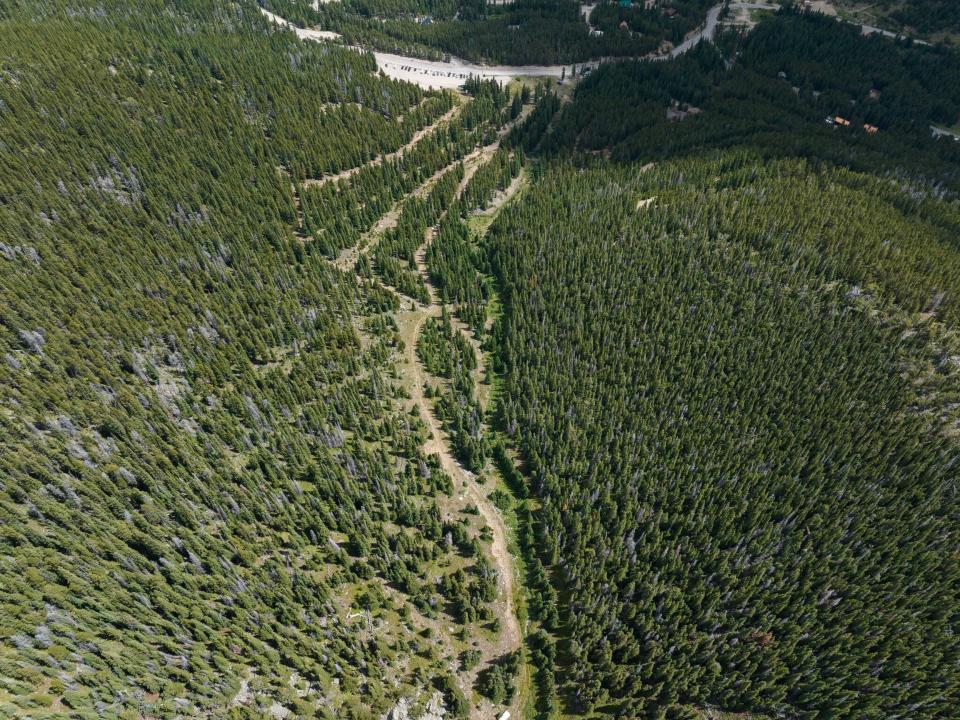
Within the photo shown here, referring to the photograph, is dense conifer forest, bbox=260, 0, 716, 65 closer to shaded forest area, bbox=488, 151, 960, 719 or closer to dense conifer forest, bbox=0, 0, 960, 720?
dense conifer forest, bbox=0, 0, 960, 720

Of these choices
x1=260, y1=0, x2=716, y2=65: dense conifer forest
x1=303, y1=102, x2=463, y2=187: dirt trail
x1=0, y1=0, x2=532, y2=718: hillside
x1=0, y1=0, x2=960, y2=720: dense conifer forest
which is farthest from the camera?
x1=260, y1=0, x2=716, y2=65: dense conifer forest

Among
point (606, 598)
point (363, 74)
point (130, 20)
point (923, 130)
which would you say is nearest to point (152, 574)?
point (606, 598)

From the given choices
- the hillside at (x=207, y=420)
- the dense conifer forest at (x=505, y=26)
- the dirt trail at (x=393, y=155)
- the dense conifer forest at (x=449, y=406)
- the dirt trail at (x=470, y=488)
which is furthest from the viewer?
the dense conifer forest at (x=505, y=26)

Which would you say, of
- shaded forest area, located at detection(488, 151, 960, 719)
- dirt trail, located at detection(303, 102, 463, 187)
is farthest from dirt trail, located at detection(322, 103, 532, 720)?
dirt trail, located at detection(303, 102, 463, 187)

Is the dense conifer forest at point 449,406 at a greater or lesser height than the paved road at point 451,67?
lesser

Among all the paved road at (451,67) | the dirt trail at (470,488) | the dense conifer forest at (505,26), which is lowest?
the dirt trail at (470,488)

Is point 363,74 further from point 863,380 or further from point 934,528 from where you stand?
point 934,528

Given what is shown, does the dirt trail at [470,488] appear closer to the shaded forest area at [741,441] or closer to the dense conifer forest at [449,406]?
the dense conifer forest at [449,406]

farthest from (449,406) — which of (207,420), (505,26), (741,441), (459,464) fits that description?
(505,26)

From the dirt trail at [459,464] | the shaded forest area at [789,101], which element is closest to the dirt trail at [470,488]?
the dirt trail at [459,464]

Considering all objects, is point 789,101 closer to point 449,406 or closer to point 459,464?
point 449,406

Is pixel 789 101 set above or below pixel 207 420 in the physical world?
above
